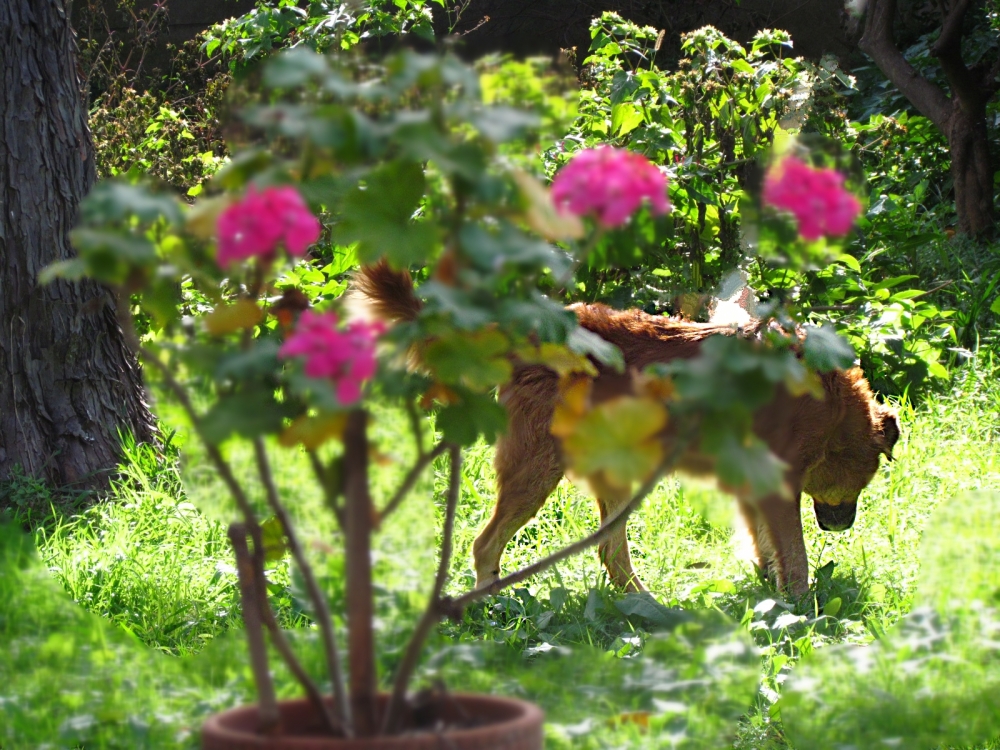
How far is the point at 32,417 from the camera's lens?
523 cm

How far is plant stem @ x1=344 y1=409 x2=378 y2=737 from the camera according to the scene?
148 cm

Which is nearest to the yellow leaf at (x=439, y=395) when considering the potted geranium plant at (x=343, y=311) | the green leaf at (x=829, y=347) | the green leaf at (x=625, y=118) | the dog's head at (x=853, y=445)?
the potted geranium plant at (x=343, y=311)

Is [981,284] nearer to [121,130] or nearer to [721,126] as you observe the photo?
[721,126]

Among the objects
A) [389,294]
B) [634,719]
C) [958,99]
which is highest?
[958,99]

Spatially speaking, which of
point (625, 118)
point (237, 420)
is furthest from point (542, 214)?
point (625, 118)

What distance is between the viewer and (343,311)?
159 centimetres

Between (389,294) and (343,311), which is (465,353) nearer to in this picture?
(343,311)

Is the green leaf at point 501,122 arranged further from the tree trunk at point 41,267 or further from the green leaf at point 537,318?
the tree trunk at point 41,267

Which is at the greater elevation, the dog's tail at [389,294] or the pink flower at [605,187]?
the dog's tail at [389,294]

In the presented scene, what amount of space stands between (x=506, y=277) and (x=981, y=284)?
7036 millimetres

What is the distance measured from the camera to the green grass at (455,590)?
5.66ft

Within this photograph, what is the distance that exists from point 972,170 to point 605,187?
8.09 meters

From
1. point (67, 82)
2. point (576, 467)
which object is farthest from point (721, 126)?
point (576, 467)

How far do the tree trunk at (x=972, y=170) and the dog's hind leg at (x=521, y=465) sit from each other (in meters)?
5.59
